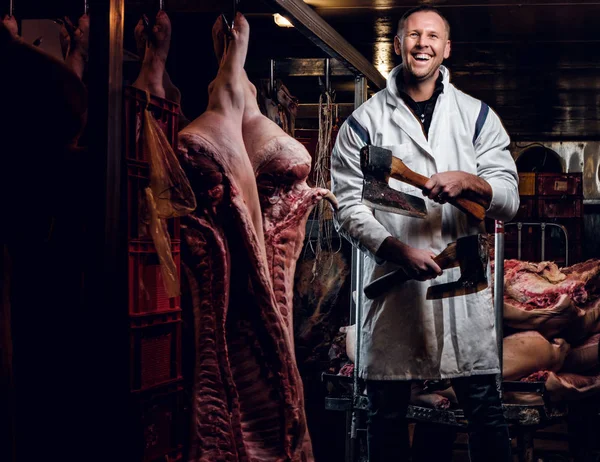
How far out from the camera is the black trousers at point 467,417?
4090mm

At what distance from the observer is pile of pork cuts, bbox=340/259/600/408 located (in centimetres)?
592

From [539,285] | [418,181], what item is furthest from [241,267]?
[539,285]

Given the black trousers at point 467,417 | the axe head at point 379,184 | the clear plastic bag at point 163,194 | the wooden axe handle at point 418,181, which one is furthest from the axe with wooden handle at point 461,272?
the clear plastic bag at point 163,194

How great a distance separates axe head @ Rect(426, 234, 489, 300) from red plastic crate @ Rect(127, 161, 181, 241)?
1.76 metres

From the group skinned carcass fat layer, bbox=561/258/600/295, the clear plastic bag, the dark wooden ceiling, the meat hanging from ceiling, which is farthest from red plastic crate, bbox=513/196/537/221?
the clear plastic bag

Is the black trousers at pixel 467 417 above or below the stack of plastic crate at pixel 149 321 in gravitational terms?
below

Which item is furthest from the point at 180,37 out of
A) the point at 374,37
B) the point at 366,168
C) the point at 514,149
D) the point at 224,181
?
the point at 514,149

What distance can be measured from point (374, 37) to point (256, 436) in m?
4.97

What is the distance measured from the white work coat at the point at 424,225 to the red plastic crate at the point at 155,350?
56.4 inches

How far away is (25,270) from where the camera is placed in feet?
9.42

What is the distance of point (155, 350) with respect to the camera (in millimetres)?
2848

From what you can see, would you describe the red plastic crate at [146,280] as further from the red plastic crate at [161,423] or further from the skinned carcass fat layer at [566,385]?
the skinned carcass fat layer at [566,385]

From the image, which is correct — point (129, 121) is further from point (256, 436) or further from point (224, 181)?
point (256, 436)

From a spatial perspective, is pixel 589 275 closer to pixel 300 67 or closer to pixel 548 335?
pixel 548 335
